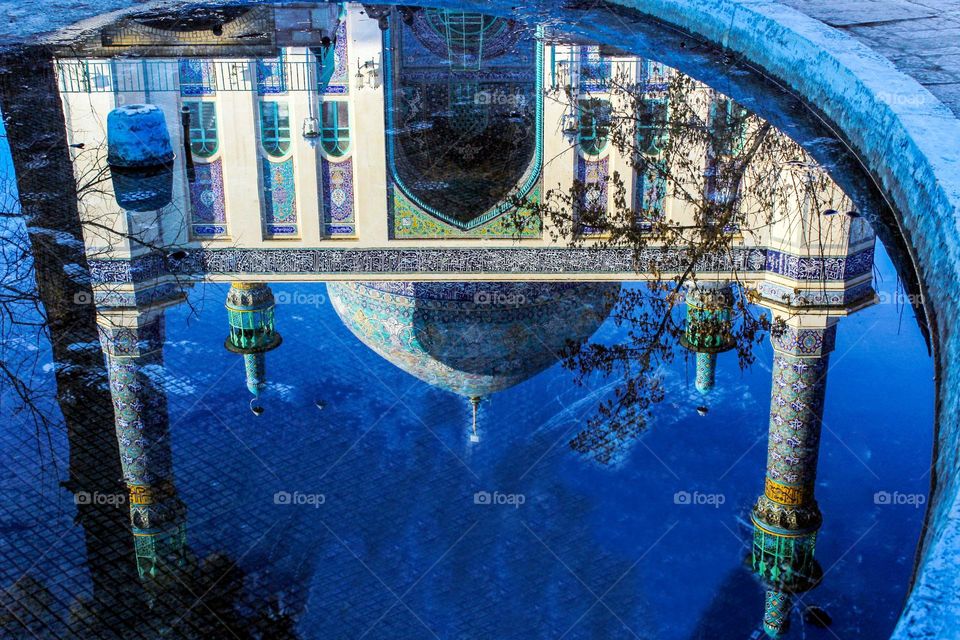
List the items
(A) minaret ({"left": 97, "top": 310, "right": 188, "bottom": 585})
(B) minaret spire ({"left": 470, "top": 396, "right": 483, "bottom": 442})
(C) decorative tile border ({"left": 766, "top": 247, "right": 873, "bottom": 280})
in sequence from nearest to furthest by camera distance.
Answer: (A) minaret ({"left": 97, "top": 310, "right": 188, "bottom": 585}) → (B) minaret spire ({"left": 470, "top": 396, "right": 483, "bottom": 442}) → (C) decorative tile border ({"left": 766, "top": 247, "right": 873, "bottom": 280})

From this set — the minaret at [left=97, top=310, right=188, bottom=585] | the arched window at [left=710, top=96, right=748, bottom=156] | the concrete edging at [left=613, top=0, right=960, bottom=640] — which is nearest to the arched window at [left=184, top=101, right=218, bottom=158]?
the minaret at [left=97, top=310, right=188, bottom=585]

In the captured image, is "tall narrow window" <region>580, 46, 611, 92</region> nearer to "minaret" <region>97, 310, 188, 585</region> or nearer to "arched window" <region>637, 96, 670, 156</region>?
"arched window" <region>637, 96, 670, 156</region>

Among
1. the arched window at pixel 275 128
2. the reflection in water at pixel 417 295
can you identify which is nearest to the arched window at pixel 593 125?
the reflection in water at pixel 417 295

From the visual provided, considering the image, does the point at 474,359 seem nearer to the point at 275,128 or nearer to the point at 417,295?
the point at 417,295

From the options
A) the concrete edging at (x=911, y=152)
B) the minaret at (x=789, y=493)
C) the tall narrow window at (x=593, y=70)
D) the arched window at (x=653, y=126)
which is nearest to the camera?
the concrete edging at (x=911, y=152)

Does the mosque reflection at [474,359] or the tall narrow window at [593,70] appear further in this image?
the tall narrow window at [593,70]

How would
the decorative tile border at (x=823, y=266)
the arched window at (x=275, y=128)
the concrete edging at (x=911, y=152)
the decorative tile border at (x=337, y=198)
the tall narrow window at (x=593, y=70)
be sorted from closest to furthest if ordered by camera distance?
the concrete edging at (x=911, y=152) < the decorative tile border at (x=823, y=266) < the decorative tile border at (x=337, y=198) < the arched window at (x=275, y=128) < the tall narrow window at (x=593, y=70)

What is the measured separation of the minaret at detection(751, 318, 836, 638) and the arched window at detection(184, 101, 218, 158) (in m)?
1.65

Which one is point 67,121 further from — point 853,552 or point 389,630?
point 853,552

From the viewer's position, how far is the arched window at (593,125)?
3.08 m

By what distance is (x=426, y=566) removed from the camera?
1.58 meters

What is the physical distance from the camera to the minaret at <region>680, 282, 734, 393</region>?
83.6 inches

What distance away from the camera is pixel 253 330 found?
2.20m

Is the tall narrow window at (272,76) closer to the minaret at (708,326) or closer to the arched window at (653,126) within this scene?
the arched window at (653,126)
